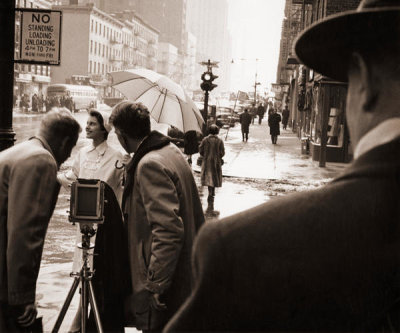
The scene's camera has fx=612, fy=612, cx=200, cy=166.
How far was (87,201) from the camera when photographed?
12.2 feet

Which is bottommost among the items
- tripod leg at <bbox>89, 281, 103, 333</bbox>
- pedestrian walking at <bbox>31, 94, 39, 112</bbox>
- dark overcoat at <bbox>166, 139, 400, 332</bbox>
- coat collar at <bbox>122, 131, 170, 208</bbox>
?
pedestrian walking at <bbox>31, 94, 39, 112</bbox>

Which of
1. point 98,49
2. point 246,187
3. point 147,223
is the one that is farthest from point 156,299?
point 98,49

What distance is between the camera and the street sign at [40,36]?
600 cm

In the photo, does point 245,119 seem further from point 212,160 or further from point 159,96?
point 159,96

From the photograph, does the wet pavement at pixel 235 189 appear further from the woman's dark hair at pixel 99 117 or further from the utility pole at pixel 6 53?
the utility pole at pixel 6 53

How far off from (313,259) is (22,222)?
8.24 ft

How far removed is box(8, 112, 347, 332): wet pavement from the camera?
6.77 m

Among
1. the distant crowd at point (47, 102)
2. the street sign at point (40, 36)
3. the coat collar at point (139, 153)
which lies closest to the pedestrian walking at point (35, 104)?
the distant crowd at point (47, 102)

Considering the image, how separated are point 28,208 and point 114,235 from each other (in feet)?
2.51

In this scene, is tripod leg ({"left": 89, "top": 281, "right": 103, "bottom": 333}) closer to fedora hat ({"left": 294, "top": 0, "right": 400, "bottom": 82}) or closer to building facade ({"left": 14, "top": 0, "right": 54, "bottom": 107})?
fedora hat ({"left": 294, "top": 0, "right": 400, "bottom": 82})

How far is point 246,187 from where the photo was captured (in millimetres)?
16797

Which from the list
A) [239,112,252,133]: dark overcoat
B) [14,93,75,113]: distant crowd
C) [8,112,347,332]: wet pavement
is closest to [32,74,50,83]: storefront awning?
[14,93,75,113]: distant crowd

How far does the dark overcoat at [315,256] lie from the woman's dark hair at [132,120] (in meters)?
2.88

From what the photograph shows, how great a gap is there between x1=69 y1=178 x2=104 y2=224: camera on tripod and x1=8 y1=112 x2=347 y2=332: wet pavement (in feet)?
7.02
